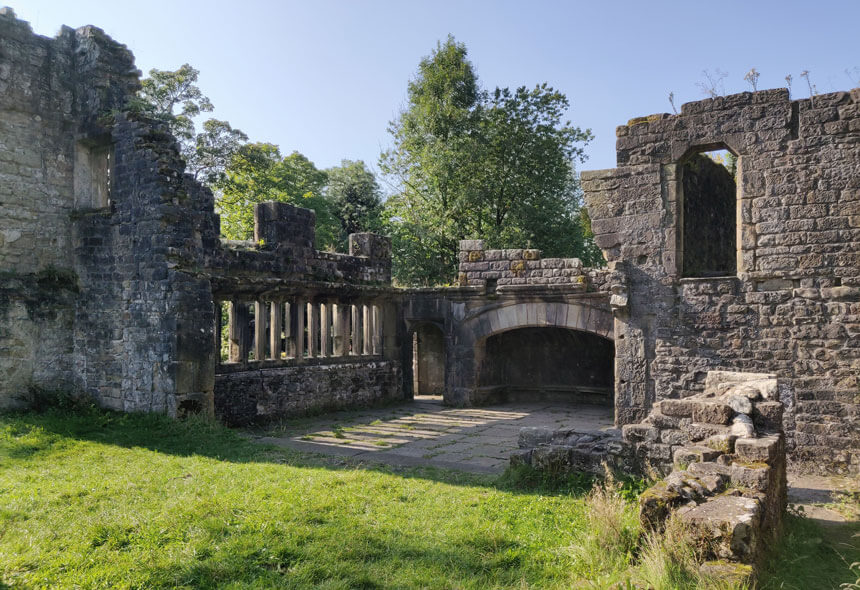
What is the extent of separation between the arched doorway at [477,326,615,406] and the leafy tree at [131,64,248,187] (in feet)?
47.7

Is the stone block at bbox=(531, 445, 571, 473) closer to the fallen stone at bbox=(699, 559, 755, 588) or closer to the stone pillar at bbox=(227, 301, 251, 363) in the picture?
the fallen stone at bbox=(699, 559, 755, 588)

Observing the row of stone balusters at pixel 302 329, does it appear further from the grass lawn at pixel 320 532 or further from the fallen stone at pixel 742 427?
the fallen stone at pixel 742 427

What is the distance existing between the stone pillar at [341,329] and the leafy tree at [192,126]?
12.4 meters

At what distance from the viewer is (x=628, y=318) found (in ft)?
35.2

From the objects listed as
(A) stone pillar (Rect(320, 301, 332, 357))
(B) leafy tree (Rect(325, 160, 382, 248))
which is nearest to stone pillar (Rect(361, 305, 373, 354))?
(A) stone pillar (Rect(320, 301, 332, 357))

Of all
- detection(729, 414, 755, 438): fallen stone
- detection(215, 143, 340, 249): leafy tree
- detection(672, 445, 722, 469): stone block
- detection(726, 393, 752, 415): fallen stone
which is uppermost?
detection(215, 143, 340, 249): leafy tree

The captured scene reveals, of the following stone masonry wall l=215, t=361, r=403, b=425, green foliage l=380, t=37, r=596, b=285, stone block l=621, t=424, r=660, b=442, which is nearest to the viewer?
stone block l=621, t=424, r=660, b=442

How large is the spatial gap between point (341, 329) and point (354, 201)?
19218 mm

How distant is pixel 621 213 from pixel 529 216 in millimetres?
13398

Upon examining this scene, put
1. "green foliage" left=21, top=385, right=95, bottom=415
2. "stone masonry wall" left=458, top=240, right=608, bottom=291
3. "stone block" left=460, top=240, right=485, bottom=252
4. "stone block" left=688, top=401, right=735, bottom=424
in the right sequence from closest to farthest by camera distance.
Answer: "stone block" left=688, top=401, right=735, bottom=424 → "green foliage" left=21, top=385, right=95, bottom=415 → "stone masonry wall" left=458, top=240, right=608, bottom=291 → "stone block" left=460, top=240, right=485, bottom=252

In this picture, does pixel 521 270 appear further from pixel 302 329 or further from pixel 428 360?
pixel 428 360

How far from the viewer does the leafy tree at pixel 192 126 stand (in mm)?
24109

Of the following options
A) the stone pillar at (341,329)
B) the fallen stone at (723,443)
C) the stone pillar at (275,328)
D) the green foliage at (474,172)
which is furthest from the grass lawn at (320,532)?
the green foliage at (474,172)

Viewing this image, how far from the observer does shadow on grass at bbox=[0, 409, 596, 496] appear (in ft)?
23.0
